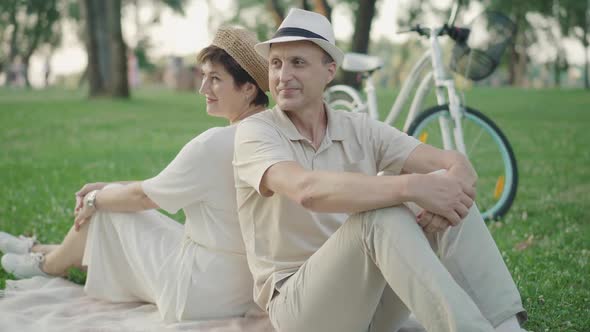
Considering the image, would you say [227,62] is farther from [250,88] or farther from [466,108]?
[466,108]

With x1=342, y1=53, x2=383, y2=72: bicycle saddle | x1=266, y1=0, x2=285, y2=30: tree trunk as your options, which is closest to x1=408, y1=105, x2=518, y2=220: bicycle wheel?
x1=342, y1=53, x2=383, y2=72: bicycle saddle

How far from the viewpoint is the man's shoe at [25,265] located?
4.98 m

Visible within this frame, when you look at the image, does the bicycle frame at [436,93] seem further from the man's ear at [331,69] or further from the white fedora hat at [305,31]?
the white fedora hat at [305,31]

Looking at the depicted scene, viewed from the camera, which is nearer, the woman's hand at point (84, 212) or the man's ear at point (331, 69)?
the man's ear at point (331, 69)

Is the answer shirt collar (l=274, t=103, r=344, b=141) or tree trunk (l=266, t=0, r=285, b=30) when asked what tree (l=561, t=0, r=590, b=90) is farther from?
shirt collar (l=274, t=103, r=344, b=141)

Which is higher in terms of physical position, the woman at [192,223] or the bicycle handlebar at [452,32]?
the bicycle handlebar at [452,32]

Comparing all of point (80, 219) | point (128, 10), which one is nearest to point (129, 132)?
point (80, 219)

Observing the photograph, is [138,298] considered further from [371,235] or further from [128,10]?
[128,10]

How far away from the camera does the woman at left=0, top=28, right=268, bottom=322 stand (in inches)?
147

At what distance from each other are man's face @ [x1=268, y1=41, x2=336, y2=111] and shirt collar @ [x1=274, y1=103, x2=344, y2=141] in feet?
0.16

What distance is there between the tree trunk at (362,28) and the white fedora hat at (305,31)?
11.6 meters

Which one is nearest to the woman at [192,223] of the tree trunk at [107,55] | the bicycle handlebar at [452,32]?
the bicycle handlebar at [452,32]

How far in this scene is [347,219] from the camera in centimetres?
301

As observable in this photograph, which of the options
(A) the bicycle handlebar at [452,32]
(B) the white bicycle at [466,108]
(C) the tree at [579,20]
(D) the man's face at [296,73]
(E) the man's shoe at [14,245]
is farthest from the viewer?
(C) the tree at [579,20]
